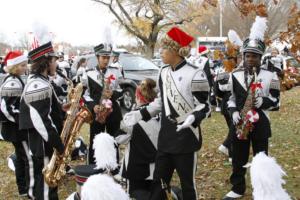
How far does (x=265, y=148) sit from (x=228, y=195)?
0.79 meters

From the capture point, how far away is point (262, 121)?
4.86m

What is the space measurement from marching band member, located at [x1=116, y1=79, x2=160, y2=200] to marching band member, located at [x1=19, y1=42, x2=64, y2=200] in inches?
31.1

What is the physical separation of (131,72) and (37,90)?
10.2 meters

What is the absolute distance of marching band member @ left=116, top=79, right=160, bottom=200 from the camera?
4.73 metres

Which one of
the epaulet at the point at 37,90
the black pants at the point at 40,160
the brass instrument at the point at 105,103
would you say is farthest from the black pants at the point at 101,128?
the epaulet at the point at 37,90

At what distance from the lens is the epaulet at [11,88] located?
218 inches

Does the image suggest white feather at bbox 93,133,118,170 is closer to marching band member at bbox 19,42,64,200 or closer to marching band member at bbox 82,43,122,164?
marching band member at bbox 19,42,64,200

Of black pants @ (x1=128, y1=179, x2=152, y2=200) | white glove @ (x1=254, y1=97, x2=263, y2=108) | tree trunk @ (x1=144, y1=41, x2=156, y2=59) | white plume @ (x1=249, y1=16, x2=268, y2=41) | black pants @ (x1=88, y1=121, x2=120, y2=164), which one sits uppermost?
tree trunk @ (x1=144, y1=41, x2=156, y2=59)

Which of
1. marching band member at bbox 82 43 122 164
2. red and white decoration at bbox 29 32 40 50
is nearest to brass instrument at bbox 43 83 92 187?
marching band member at bbox 82 43 122 164

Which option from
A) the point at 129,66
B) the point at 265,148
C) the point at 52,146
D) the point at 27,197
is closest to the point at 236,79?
the point at 265,148

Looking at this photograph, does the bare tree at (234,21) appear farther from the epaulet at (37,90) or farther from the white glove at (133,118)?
the epaulet at (37,90)

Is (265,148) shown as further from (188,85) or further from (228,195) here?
(188,85)

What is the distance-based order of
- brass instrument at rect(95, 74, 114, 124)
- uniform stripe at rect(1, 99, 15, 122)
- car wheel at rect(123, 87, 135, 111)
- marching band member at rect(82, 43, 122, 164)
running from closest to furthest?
uniform stripe at rect(1, 99, 15, 122), brass instrument at rect(95, 74, 114, 124), marching band member at rect(82, 43, 122, 164), car wheel at rect(123, 87, 135, 111)

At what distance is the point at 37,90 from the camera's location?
167 inches
